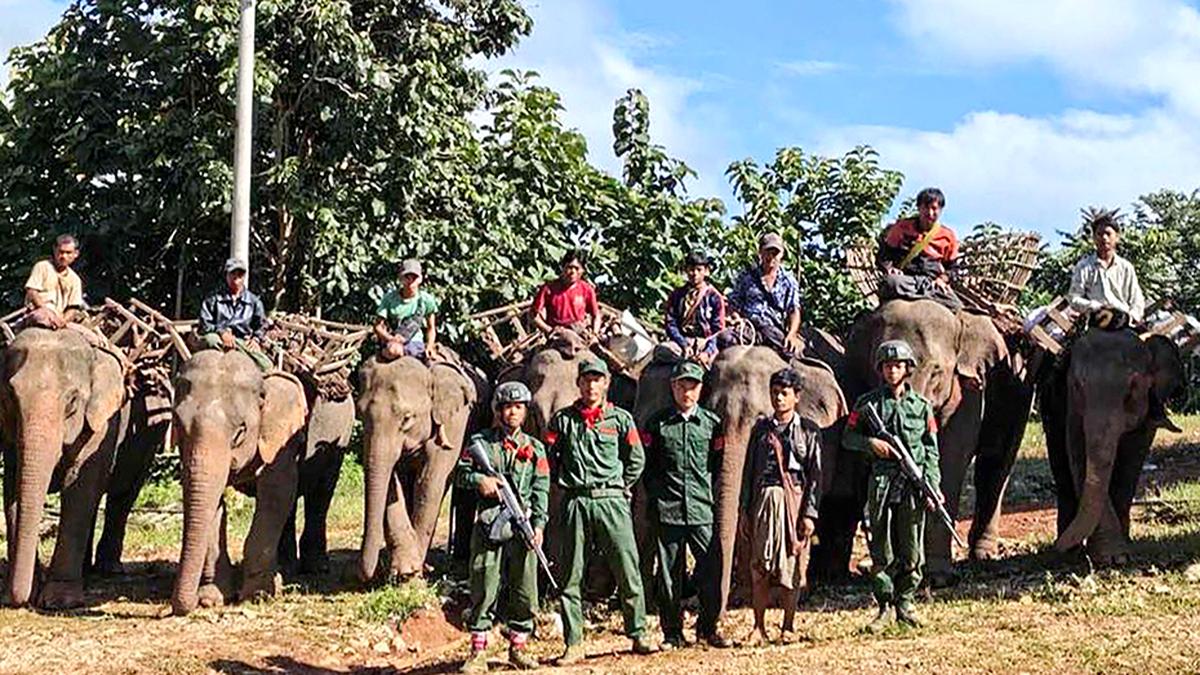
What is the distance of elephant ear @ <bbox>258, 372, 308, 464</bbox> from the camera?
13383mm

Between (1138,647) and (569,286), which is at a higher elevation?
(569,286)

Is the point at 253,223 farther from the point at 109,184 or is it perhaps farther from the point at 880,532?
the point at 880,532

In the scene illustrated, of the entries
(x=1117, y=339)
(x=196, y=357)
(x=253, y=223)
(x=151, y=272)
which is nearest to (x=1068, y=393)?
(x=1117, y=339)

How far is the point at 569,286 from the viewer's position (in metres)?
14.7

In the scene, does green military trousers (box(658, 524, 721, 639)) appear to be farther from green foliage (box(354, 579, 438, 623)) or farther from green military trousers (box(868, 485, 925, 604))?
green foliage (box(354, 579, 438, 623))

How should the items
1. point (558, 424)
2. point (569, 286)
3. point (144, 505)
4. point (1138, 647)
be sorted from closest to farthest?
point (1138, 647), point (558, 424), point (569, 286), point (144, 505)

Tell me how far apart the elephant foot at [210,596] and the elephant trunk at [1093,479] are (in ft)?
21.9

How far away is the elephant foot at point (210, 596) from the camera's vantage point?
502 inches

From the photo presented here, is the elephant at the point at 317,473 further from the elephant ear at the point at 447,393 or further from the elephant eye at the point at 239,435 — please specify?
the elephant eye at the point at 239,435

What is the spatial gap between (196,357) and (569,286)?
3.52 meters

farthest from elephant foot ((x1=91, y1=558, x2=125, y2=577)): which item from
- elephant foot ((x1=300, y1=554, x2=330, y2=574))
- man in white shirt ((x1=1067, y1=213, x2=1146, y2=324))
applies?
man in white shirt ((x1=1067, y1=213, x2=1146, y2=324))

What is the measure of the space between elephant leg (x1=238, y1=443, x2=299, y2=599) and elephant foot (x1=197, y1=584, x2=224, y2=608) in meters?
0.29

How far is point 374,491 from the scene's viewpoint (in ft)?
42.4

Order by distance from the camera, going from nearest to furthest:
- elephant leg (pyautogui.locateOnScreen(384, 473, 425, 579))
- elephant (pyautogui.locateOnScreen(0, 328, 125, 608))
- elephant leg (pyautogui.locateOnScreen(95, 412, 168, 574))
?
elephant (pyautogui.locateOnScreen(0, 328, 125, 608)) < elephant leg (pyautogui.locateOnScreen(384, 473, 425, 579)) < elephant leg (pyautogui.locateOnScreen(95, 412, 168, 574))
